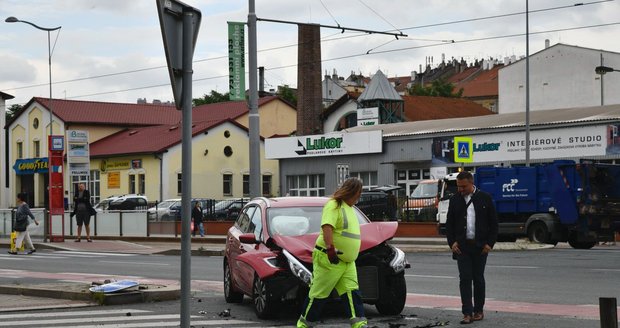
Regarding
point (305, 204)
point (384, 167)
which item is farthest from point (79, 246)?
point (384, 167)

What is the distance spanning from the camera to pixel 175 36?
6.17 metres

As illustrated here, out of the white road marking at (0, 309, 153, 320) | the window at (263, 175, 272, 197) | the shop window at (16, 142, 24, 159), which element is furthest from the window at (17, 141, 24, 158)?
the white road marking at (0, 309, 153, 320)

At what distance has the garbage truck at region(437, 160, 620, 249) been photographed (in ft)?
101

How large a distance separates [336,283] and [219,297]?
621 centimetres

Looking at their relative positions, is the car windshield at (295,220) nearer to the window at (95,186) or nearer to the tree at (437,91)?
the window at (95,186)

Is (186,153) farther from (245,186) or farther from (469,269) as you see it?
(245,186)

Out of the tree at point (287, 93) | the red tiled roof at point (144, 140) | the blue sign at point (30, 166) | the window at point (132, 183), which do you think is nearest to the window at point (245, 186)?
the red tiled roof at point (144, 140)

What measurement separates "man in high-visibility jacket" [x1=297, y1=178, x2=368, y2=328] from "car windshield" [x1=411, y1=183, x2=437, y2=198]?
3420 cm

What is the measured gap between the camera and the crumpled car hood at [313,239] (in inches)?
496

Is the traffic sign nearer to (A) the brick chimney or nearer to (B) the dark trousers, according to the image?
(B) the dark trousers

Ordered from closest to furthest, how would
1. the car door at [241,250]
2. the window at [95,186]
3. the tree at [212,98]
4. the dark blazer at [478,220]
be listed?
the dark blazer at [478,220] → the car door at [241,250] → the window at [95,186] → the tree at [212,98]

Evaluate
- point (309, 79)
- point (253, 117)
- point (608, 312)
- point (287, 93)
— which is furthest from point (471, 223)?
point (287, 93)

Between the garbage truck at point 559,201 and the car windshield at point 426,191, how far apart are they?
34.2ft

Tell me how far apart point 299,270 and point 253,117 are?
13.7 m
